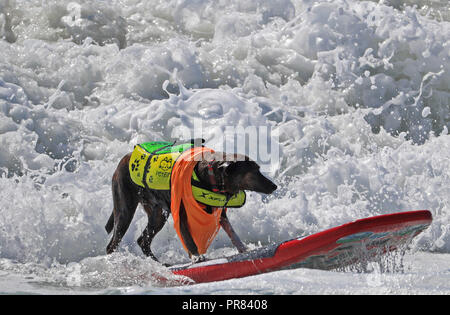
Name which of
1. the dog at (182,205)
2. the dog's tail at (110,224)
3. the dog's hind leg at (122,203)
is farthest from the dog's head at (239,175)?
the dog's tail at (110,224)

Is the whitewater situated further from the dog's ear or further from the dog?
the dog's ear

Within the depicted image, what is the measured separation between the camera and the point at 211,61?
10.2 meters

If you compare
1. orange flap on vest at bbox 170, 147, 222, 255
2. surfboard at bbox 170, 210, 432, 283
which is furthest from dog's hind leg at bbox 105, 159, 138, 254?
surfboard at bbox 170, 210, 432, 283

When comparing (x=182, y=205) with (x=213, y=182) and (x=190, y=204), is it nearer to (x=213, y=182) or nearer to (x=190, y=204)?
(x=190, y=204)

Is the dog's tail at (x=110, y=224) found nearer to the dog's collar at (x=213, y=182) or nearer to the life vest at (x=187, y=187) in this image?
the life vest at (x=187, y=187)

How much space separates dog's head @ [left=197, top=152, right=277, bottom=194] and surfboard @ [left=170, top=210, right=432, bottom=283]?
0.46m

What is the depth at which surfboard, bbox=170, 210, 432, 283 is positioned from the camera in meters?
4.35

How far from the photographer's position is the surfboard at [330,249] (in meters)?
4.35

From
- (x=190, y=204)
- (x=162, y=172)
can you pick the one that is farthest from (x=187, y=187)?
(x=162, y=172)

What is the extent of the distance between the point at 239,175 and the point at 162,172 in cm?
75

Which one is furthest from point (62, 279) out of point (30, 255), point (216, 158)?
point (216, 158)

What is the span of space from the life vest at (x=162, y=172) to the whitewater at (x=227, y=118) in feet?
2.13

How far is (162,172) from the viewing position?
523 cm
